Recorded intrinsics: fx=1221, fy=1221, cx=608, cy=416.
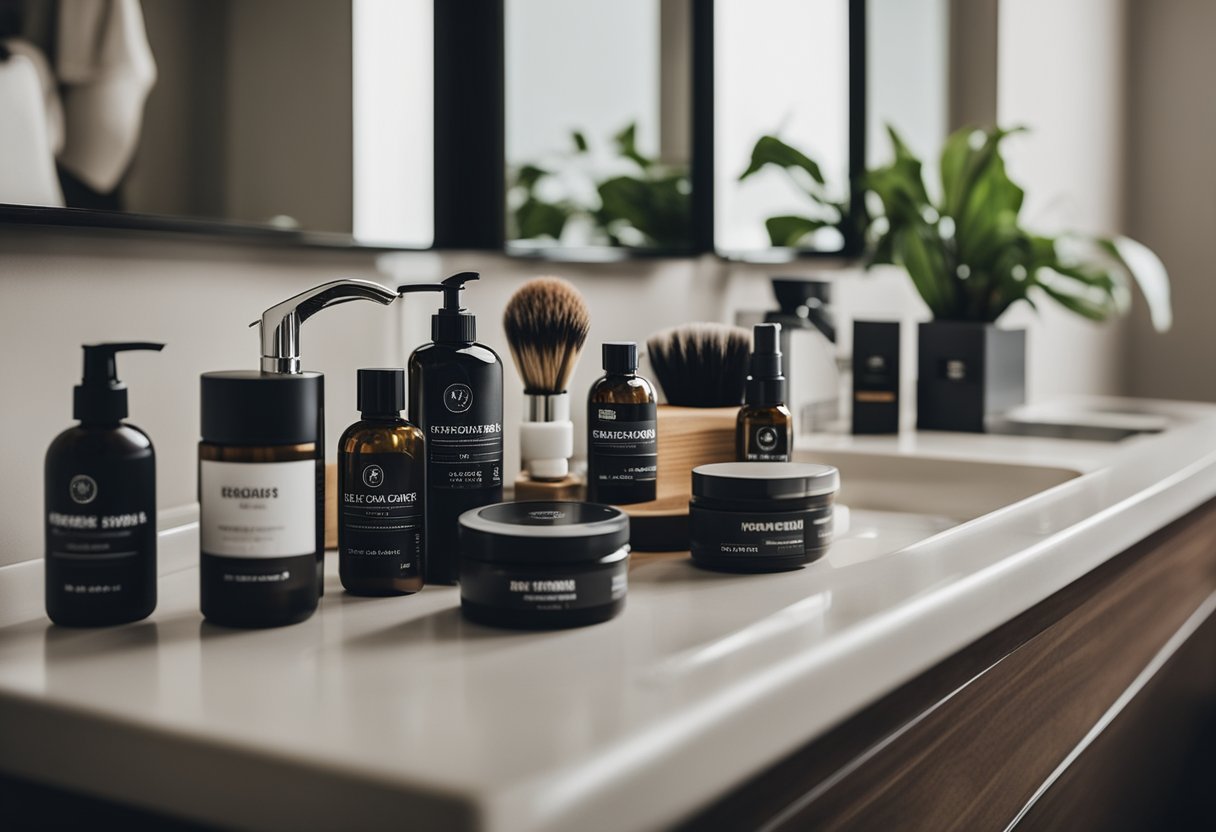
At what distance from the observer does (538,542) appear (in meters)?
0.61

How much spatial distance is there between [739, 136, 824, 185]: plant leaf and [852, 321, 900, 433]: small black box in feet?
0.72

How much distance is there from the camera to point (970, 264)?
1.61 meters

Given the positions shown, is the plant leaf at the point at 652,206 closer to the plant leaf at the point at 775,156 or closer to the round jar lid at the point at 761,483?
the plant leaf at the point at 775,156

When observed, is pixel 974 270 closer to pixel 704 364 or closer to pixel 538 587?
pixel 704 364

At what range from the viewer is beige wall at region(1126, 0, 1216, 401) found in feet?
9.15

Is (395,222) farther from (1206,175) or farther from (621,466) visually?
(1206,175)

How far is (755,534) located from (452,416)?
0.67ft

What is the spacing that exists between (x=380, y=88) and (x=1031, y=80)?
1.74 m

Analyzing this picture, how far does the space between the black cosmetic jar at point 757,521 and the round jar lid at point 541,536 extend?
0.13 m

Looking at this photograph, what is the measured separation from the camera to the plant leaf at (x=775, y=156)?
1515 millimetres

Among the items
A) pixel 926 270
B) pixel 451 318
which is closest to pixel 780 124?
pixel 926 270


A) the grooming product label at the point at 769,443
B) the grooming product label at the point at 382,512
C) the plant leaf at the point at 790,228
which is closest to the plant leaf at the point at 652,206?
the plant leaf at the point at 790,228

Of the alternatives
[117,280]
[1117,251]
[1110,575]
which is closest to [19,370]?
[117,280]

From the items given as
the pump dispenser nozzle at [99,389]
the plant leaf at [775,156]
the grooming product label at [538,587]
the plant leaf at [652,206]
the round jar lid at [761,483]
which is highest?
the plant leaf at [775,156]
